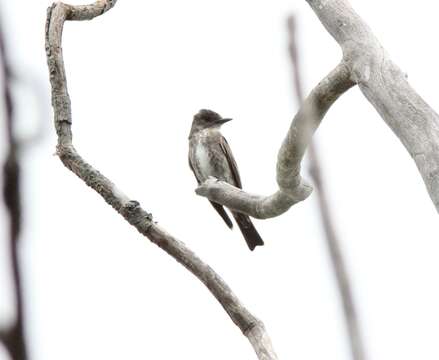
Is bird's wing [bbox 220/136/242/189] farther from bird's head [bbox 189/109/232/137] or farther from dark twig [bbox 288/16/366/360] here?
dark twig [bbox 288/16/366/360]

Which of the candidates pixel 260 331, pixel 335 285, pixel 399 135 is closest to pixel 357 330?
pixel 335 285

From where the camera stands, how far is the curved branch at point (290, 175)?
3.09 meters

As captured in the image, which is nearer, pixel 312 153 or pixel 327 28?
pixel 312 153

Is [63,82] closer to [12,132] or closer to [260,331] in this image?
[260,331]

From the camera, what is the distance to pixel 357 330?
0.74 metres

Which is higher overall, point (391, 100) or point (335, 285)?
point (391, 100)

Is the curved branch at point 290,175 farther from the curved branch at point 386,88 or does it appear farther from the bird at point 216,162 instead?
the bird at point 216,162

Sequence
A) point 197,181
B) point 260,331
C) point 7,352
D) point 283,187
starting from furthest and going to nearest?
point 197,181, point 283,187, point 260,331, point 7,352

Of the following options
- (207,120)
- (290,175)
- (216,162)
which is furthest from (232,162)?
(290,175)

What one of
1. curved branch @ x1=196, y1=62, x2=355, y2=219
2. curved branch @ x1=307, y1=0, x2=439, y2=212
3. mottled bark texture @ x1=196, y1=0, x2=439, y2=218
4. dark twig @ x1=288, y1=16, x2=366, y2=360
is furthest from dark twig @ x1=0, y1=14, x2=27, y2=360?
curved branch @ x1=307, y1=0, x2=439, y2=212

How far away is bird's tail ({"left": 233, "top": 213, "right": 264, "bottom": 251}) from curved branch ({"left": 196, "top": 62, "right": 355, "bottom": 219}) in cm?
366

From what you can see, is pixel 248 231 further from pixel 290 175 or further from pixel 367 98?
pixel 367 98

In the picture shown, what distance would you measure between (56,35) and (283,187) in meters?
1.30

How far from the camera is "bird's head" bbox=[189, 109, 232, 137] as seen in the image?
8.67 meters
